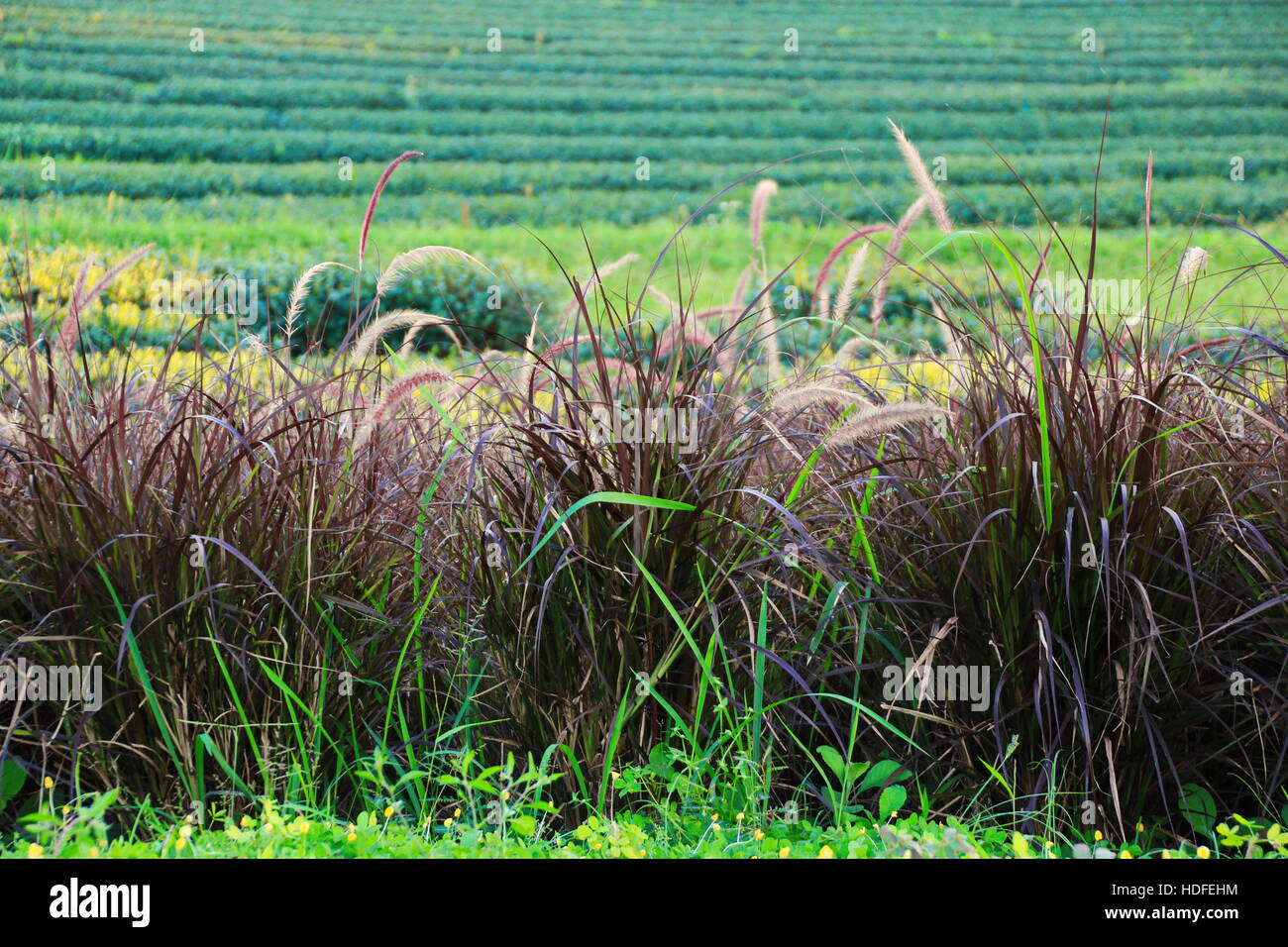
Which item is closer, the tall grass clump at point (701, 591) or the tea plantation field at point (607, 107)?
the tall grass clump at point (701, 591)

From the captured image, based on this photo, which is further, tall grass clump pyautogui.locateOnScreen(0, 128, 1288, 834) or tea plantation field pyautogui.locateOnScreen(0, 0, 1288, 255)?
tea plantation field pyautogui.locateOnScreen(0, 0, 1288, 255)

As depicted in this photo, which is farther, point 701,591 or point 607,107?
point 607,107

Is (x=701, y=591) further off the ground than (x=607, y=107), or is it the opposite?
(x=607, y=107)

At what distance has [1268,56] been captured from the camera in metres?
25.0

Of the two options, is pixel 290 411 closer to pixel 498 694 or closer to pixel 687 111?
pixel 498 694

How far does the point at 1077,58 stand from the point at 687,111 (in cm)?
1010

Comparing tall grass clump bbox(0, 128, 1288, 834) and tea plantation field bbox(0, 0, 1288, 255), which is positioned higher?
tea plantation field bbox(0, 0, 1288, 255)

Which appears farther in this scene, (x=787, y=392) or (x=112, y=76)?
(x=112, y=76)

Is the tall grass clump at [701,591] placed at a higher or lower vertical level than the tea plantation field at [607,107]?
lower
